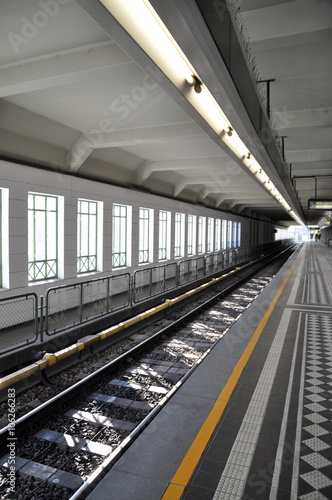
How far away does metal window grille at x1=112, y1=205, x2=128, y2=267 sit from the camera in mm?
13203

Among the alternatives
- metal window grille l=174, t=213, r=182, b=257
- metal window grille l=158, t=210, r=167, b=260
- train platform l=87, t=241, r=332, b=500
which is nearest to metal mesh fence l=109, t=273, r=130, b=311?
train platform l=87, t=241, r=332, b=500

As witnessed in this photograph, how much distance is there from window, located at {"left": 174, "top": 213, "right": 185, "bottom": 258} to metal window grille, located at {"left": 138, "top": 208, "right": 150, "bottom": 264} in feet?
12.9

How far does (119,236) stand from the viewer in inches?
532

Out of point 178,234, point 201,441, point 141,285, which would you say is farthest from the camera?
point 178,234

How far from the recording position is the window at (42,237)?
920 centimetres

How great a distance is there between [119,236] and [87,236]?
2.10m

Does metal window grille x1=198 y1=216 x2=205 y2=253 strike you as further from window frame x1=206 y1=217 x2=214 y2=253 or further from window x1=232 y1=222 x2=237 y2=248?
window x1=232 y1=222 x2=237 y2=248

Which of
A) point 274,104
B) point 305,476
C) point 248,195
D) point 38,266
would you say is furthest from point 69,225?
point 248,195

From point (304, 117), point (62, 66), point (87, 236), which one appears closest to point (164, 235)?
point (87, 236)

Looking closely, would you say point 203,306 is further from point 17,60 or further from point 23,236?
point 17,60

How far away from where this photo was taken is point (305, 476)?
2957mm

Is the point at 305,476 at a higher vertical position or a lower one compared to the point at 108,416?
higher

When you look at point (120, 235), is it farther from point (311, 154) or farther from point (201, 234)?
point (201, 234)

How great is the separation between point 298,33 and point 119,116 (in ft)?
16.3
